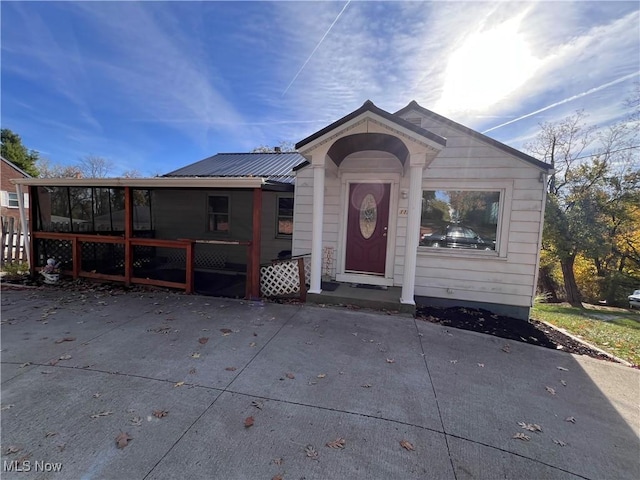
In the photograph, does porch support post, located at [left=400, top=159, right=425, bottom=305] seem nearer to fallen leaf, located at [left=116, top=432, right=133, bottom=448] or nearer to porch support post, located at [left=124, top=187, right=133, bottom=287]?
fallen leaf, located at [left=116, top=432, right=133, bottom=448]

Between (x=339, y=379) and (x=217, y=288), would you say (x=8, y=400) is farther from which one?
(x=217, y=288)

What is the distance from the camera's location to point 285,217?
8.37 m

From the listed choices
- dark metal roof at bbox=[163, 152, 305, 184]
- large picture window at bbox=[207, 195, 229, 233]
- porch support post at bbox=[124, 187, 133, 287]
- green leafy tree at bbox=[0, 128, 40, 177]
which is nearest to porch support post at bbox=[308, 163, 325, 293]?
dark metal roof at bbox=[163, 152, 305, 184]

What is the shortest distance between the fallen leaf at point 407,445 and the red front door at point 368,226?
4.20 meters

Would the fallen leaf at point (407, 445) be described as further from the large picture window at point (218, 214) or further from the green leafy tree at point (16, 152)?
the green leafy tree at point (16, 152)

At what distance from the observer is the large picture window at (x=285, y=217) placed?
8.32m

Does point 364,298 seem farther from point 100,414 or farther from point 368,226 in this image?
point 100,414

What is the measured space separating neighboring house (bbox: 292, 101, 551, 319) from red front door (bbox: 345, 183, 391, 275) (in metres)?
0.02

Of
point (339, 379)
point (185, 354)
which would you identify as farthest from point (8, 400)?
point (339, 379)

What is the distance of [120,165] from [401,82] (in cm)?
3264

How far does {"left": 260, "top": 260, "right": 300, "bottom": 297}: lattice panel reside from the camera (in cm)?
573

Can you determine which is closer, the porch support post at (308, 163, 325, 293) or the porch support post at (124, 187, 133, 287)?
the porch support post at (308, 163, 325, 293)

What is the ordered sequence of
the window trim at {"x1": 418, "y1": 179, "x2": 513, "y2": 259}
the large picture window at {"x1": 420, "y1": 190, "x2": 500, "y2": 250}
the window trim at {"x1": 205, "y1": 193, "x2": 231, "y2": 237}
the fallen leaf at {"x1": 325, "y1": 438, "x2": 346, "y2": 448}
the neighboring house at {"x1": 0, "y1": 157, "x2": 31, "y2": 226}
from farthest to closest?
the neighboring house at {"x1": 0, "y1": 157, "x2": 31, "y2": 226} → the window trim at {"x1": 205, "y1": 193, "x2": 231, "y2": 237} → the large picture window at {"x1": 420, "y1": 190, "x2": 500, "y2": 250} → the window trim at {"x1": 418, "y1": 179, "x2": 513, "y2": 259} → the fallen leaf at {"x1": 325, "y1": 438, "x2": 346, "y2": 448}

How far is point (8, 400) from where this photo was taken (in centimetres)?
247
